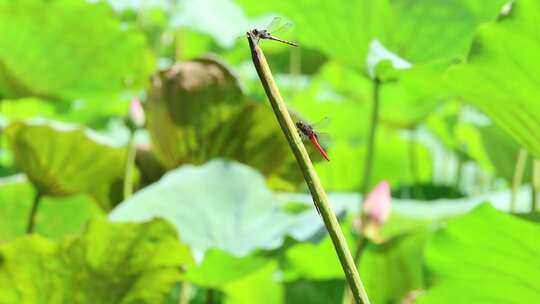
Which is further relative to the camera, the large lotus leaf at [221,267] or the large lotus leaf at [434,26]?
the large lotus leaf at [434,26]

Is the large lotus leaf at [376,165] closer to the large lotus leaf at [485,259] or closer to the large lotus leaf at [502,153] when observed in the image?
the large lotus leaf at [502,153]

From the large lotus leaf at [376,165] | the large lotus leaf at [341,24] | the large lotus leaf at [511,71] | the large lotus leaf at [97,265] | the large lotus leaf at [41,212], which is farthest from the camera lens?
the large lotus leaf at [376,165]

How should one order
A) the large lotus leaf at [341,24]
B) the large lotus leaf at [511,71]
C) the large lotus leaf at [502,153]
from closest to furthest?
the large lotus leaf at [511,71] < the large lotus leaf at [341,24] < the large lotus leaf at [502,153]

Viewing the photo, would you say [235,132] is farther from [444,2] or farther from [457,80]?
[457,80]

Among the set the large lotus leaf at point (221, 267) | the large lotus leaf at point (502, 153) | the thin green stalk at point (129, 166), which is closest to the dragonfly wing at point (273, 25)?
the large lotus leaf at point (221, 267)

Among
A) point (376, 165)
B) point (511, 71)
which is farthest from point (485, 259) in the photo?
point (376, 165)

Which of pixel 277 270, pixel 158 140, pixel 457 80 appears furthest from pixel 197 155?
pixel 457 80

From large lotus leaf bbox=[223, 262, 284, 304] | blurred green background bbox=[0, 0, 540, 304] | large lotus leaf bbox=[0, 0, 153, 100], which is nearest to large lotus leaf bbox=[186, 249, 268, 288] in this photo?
blurred green background bbox=[0, 0, 540, 304]
